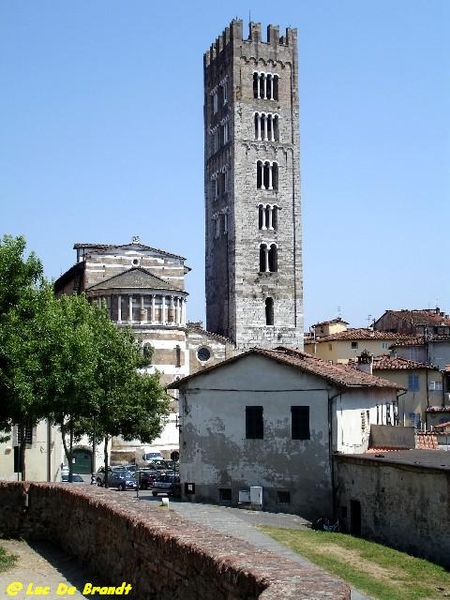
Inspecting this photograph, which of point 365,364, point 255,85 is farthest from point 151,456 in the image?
point 255,85

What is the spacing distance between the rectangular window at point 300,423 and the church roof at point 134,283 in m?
35.0

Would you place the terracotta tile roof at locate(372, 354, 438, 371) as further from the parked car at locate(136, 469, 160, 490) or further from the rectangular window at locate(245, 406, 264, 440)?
the rectangular window at locate(245, 406, 264, 440)

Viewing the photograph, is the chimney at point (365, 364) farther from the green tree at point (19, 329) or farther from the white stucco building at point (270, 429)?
the green tree at point (19, 329)

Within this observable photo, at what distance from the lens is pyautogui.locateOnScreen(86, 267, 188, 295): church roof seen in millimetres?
68938

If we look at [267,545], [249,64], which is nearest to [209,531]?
[267,545]

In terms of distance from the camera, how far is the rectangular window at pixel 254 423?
36125mm

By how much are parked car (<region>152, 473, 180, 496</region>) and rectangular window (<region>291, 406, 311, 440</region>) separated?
732 cm

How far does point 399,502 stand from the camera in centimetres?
2891

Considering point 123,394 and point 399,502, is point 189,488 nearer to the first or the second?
point 123,394

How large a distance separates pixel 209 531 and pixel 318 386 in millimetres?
22684

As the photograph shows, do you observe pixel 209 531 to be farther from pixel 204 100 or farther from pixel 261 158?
pixel 204 100

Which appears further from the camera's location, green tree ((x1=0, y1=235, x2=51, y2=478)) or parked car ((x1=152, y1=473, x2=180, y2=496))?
parked car ((x1=152, y1=473, x2=180, y2=496))

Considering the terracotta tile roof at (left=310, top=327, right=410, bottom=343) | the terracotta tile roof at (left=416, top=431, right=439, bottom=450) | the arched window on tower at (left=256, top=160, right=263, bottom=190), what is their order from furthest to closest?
1. the arched window on tower at (left=256, top=160, right=263, bottom=190)
2. the terracotta tile roof at (left=310, top=327, right=410, bottom=343)
3. the terracotta tile roof at (left=416, top=431, right=439, bottom=450)

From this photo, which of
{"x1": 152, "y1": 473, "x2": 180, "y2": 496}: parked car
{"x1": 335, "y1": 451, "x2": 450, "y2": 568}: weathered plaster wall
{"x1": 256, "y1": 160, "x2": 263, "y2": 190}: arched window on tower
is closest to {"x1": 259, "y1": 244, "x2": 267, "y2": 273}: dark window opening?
{"x1": 256, "y1": 160, "x2": 263, "y2": 190}: arched window on tower
